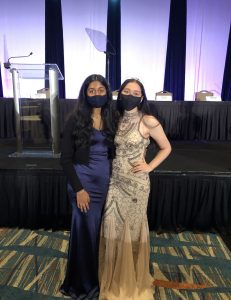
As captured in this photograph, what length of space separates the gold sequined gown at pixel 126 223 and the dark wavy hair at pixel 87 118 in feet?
0.24

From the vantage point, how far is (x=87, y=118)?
54.0 inches

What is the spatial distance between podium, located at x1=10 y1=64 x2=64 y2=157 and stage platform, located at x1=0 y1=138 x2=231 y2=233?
0.38 meters

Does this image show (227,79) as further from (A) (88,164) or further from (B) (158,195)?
(A) (88,164)

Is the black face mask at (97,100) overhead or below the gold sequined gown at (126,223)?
overhead

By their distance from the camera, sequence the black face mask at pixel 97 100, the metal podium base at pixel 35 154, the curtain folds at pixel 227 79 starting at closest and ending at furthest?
1. the black face mask at pixel 97 100
2. the metal podium base at pixel 35 154
3. the curtain folds at pixel 227 79

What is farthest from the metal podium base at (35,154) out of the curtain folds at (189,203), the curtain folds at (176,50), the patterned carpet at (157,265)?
the curtain folds at (176,50)

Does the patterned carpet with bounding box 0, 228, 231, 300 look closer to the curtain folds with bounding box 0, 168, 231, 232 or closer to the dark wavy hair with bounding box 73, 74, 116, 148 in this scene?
the curtain folds with bounding box 0, 168, 231, 232

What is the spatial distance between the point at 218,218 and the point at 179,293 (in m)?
1.06

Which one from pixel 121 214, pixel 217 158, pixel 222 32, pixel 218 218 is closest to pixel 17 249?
pixel 121 214

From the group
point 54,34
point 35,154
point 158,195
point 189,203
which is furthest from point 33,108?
point 54,34

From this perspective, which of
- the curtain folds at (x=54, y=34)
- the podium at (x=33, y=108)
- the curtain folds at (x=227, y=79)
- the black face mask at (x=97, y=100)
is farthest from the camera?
the curtain folds at (x=227, y=79)

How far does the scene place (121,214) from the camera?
1521 mm

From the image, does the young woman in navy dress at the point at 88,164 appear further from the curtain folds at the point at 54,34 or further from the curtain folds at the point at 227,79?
the curtain folds at the point at 227,79

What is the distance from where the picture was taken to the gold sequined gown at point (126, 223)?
1.46 m
